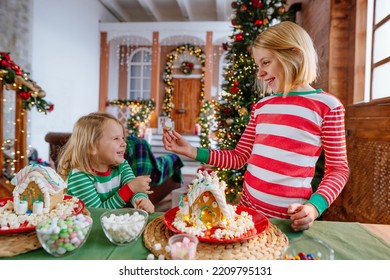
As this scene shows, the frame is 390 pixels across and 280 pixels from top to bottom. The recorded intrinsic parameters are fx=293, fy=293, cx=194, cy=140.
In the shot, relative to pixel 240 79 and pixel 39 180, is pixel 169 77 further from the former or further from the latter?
pixel 39 180

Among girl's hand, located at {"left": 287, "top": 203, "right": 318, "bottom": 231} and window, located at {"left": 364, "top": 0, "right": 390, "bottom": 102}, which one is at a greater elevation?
window, located at {"left": 364, "top": 0, "right": 390, "bottom": 102}

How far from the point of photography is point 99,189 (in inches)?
47.3

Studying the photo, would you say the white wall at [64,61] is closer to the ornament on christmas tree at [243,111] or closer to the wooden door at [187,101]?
the wooden door at [187,101]

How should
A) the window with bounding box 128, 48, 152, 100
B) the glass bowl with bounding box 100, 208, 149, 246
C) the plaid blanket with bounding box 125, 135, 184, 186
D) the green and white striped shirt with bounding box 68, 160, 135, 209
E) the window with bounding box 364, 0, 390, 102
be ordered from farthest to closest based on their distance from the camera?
the window with bounding box 128, 48, 152, 100 < the plaid blanket with bounding box 125, 135, 184, 186 < the window with bounding box 364, 0, 390, 102 < the green and white striped shirt with bounding box 68, 160, 135, 209 < the glass bowl with bounding box 100, 208, 149, 246

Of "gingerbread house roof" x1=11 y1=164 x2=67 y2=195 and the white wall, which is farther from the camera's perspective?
the white wall

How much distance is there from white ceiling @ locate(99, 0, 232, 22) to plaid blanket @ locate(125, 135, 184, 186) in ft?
17.2

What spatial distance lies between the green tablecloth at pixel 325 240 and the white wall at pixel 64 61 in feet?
15.9

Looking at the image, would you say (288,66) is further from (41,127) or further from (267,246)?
(41,127)

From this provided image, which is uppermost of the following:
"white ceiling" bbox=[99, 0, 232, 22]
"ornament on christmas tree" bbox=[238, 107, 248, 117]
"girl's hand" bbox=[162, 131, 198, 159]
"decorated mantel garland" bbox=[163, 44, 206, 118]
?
"white ceiling" bbox=[99, 0, 232, 22]

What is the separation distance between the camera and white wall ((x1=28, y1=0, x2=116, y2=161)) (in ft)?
16.8

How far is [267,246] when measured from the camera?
0.68 metres

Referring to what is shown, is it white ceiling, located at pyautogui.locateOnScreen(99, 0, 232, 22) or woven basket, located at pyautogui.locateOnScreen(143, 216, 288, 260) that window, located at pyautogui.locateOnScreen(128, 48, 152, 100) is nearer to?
white ceiling, located at pyautogui.locateOnScreen(99, 0, 232, 22)

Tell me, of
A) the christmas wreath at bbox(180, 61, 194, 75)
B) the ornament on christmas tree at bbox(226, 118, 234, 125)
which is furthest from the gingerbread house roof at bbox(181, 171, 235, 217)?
the christmas wreath at bbox(180, 61, 194, 75)

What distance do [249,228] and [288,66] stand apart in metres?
0.51
